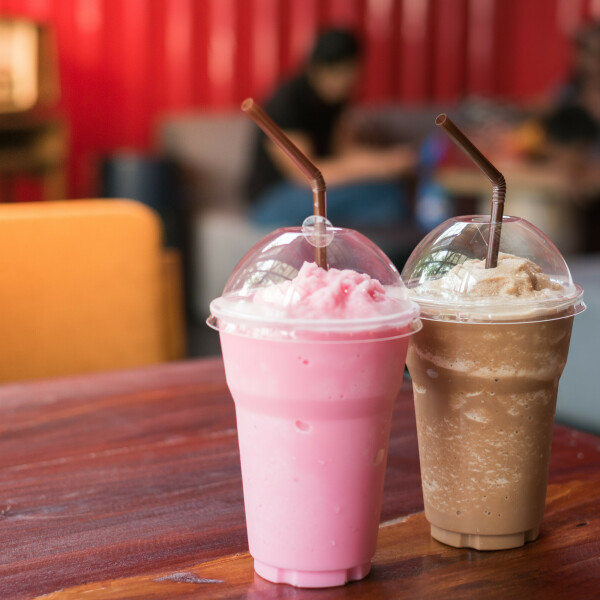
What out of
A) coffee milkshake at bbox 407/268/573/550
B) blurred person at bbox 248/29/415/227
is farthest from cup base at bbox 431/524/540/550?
blurred person at bbox 248/29/415/227

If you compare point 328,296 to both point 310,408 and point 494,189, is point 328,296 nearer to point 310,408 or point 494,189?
point 310,408

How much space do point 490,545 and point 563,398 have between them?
1123 millimetres

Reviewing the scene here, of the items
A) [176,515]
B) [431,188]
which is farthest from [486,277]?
[431,188]

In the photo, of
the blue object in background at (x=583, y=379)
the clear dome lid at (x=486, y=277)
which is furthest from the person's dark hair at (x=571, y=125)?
the clear dome lid at (x=486, y=277)

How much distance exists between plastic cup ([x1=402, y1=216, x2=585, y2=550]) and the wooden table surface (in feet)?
0.11

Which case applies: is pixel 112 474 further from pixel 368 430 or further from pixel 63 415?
pixel 368 430

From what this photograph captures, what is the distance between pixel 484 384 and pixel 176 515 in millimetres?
305

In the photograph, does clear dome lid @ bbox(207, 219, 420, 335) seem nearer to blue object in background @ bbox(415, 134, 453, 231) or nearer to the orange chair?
the orange chair

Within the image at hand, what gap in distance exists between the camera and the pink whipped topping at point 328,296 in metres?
0.64

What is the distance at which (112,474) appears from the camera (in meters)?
0.92

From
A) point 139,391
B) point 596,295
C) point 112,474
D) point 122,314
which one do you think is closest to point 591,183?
point 596,295

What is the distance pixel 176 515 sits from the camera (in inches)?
31.9

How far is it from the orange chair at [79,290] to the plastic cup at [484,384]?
94cm

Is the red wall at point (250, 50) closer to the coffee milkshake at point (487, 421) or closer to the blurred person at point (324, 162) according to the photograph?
the blurred person at point (324, 162)
